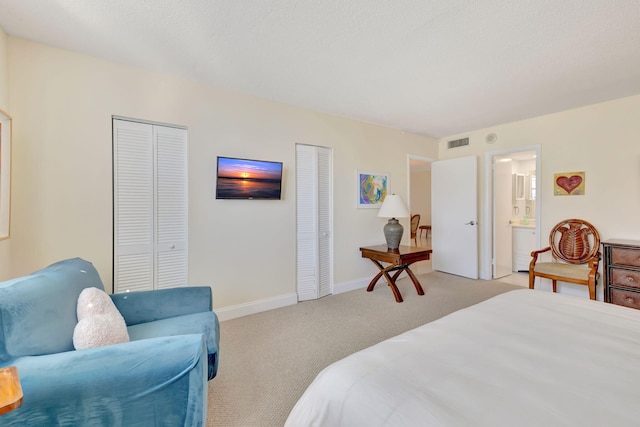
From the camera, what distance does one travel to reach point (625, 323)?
4.36 feet

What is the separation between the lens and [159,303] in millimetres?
1800

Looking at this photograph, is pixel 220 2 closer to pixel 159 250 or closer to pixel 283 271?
pixel 159 250

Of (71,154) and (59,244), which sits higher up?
(71,154)

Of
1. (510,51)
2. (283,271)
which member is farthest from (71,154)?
(510,51)

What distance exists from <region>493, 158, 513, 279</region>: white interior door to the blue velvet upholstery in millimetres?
4631

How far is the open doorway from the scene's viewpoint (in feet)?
14.1

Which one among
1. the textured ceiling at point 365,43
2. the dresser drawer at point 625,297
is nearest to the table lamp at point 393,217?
the textured ceiling at point 365,43

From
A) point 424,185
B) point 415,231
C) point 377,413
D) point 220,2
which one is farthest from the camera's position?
point 424,185

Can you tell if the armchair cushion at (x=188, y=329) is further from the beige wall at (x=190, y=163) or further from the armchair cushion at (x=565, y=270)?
the armchair cushion at (x=565, y=270)

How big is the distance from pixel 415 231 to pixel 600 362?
264 inches

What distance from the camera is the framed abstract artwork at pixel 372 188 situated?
3.89m

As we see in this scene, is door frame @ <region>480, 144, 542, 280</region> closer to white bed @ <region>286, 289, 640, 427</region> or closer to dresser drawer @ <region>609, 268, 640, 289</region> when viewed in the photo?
dresser drawer @ <region>609, 268, 640, 289</region>

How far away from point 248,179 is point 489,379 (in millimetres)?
2566

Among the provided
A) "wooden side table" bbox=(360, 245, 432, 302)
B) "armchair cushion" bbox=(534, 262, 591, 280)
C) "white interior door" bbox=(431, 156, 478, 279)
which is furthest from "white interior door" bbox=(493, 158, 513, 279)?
"wooden side table" bbox=(360, 245, 432, 302)
